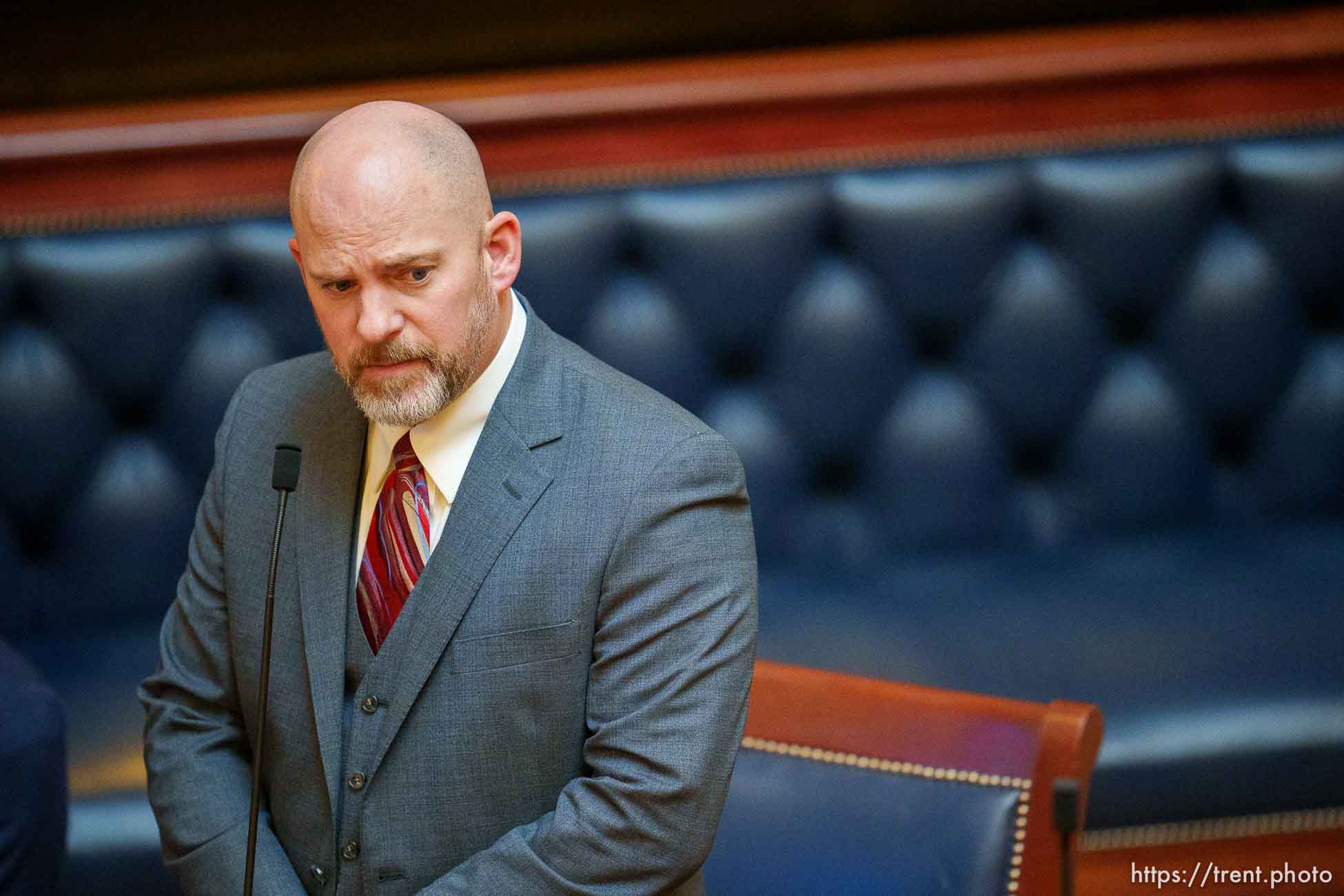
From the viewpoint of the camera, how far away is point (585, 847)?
1.40 m

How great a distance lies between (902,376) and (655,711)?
4.62ft

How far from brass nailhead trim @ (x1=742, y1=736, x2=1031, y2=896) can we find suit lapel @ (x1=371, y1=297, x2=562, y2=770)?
0.35m

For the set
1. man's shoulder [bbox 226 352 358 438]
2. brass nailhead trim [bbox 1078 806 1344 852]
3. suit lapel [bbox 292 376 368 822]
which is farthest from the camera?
brass nailhead trim [bbox 1078 806 1344 852]

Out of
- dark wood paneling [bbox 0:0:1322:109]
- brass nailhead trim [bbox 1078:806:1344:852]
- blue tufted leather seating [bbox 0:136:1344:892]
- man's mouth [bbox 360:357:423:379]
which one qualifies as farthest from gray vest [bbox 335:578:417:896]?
dark wood paneling [bbox 0:0:1322:109]

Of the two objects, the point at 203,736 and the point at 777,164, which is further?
the point at 777,164

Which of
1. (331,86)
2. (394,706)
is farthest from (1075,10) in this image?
(394,706)

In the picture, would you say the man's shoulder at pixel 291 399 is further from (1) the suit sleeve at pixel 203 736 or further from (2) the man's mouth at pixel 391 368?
(2) the man's mouth at pixel 391 368

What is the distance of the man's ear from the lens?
149 centimetres

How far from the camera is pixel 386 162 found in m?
1.38

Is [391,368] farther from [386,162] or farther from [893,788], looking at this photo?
[893,788]

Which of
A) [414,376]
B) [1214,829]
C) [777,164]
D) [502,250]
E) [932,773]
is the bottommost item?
[932,773]

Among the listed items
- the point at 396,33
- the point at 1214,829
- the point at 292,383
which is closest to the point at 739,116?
the point at 396,33

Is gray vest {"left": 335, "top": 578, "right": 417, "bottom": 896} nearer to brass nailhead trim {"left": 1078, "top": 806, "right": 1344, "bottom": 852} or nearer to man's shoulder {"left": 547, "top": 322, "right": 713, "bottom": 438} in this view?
man's shoulder {"left": 547, "top": 322, "right": 713, "bottom": 438}

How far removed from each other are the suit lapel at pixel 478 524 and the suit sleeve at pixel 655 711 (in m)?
0.12
